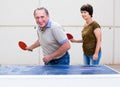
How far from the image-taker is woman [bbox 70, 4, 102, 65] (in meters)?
4.91

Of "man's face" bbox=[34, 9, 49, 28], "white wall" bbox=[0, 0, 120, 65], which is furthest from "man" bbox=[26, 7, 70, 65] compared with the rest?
"white wall" bbox=[0, 0, 120, 65]

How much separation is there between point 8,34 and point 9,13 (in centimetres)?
43

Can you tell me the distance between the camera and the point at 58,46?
4.25m

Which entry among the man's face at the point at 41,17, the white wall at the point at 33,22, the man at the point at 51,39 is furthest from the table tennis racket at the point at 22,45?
the white wall at the point at 33,22

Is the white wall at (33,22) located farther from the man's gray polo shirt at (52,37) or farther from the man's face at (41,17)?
the man's face at (41,17)

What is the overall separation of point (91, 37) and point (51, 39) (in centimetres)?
93

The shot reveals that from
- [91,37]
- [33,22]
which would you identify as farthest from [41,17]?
[33,22]

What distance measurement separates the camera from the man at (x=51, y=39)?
4.03 m

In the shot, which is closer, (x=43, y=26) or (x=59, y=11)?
(x=43, y=26)

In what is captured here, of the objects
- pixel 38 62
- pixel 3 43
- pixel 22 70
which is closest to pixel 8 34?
pixel 3 43

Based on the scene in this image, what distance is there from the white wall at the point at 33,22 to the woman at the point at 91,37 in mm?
3121

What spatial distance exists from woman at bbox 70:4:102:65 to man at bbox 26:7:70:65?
0.63 metres

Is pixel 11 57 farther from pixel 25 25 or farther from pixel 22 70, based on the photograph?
pixel 22 70

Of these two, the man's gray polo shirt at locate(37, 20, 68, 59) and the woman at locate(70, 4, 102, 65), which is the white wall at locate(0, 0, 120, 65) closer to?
the woman at locate(70, 4, 102, 65)
